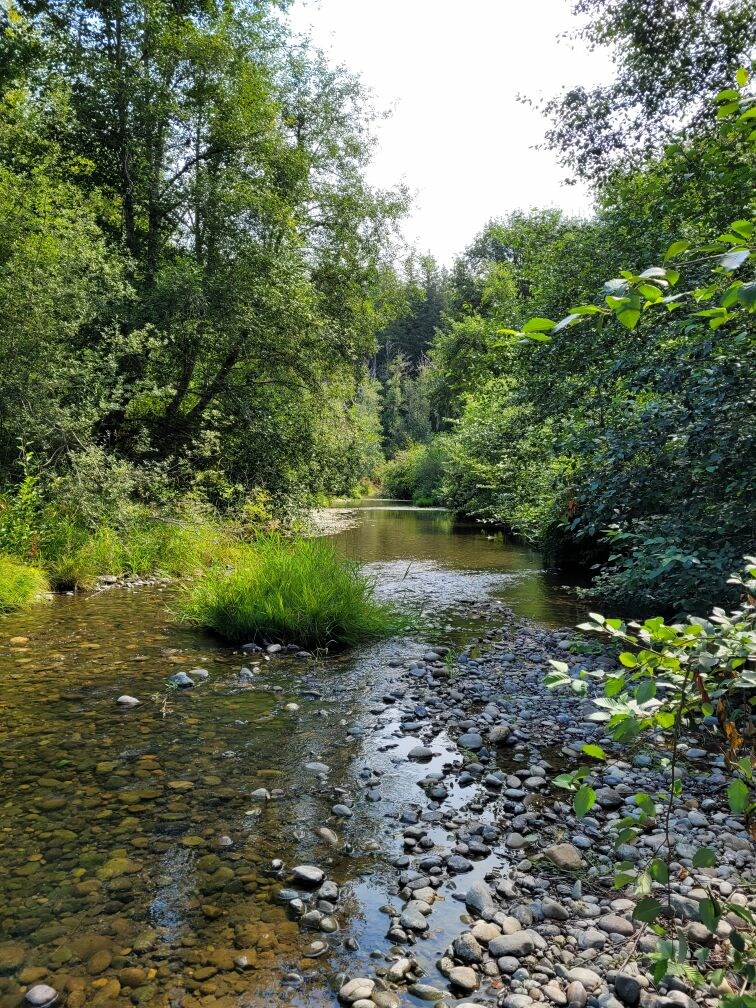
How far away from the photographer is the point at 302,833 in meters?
4.08

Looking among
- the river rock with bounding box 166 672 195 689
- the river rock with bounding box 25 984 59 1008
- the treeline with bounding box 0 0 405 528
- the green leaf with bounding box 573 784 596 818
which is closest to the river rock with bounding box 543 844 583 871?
the green leaf with bounding box 573 784 596 818

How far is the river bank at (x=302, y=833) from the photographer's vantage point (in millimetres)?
2938

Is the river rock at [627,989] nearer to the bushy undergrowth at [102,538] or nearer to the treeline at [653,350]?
the treeline at [653,350]

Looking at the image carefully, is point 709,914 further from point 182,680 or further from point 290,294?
point 290,294

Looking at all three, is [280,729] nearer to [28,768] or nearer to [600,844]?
[28,768]

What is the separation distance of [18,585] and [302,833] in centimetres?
727

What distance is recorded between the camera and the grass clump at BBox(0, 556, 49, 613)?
9088 millimetres

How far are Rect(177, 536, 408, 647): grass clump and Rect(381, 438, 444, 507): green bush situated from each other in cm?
2889

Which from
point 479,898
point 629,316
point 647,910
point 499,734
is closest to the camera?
point 629,316

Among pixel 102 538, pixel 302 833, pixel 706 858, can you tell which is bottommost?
pixel 302 833

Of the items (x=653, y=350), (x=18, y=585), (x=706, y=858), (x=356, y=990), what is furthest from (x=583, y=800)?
(x=18, y=585)

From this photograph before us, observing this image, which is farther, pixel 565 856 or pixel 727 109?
pixel 565 856

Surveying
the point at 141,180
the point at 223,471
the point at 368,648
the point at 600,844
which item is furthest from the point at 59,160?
the point at 600,844

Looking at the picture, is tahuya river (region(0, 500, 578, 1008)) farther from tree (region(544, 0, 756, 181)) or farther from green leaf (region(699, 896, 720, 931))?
tree (region(544, 0, 756, 181))
